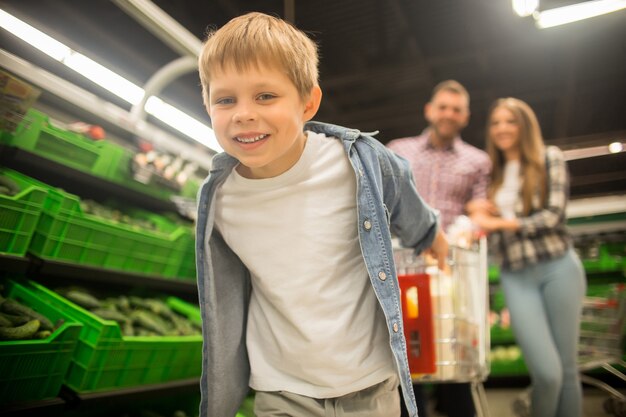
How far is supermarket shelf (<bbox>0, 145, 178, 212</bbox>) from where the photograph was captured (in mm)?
2674

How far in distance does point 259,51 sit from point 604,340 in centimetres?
407

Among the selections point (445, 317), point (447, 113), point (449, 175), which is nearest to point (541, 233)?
point (449, 175)

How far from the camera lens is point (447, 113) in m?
3.26

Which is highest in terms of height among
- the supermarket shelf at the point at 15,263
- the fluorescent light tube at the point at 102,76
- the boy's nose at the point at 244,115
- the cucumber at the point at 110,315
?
the fluorescent light tube at the point at 102,76

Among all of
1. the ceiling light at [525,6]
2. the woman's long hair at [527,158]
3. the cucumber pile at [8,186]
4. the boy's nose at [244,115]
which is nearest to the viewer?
the boy's nose at [244,115]

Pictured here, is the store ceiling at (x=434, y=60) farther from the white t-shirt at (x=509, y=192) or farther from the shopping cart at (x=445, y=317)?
the shopping cart at (x=445, y=317)

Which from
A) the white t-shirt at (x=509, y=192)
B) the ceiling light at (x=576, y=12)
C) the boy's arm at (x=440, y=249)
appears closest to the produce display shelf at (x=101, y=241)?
the boy's arm at (x=440, y=249)

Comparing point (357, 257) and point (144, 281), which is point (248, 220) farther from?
point (144, 281)

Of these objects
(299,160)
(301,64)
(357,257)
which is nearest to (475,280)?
(357,257)

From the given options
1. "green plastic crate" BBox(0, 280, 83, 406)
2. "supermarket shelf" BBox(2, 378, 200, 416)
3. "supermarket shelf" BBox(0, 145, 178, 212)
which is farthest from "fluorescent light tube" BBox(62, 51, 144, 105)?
"supermarket shelf" BBox(2, 378, 200, 416)

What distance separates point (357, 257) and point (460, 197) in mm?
1732

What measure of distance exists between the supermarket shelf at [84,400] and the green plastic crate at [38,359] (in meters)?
0.04

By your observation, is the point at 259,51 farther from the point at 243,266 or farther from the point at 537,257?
the point at 537,257

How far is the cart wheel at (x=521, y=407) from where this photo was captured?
4258mm
